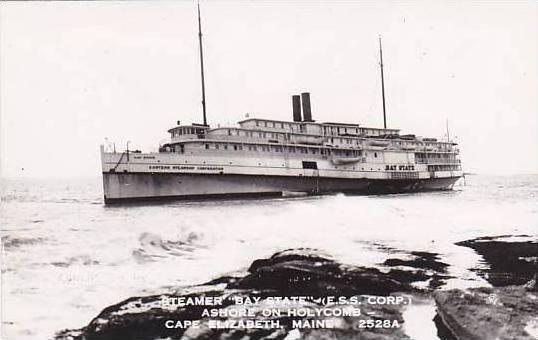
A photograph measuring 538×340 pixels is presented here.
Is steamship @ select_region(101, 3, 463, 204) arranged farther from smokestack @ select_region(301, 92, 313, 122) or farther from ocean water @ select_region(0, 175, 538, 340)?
ocean water @ select_region(0, 175, 538, 340)

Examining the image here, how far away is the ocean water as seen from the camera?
5.38 metres

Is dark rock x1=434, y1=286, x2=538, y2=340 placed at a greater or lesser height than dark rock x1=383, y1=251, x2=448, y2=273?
lesser

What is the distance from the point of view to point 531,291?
524 centimetres

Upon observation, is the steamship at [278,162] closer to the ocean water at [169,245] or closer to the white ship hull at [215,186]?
the white ship hull at [215,186]

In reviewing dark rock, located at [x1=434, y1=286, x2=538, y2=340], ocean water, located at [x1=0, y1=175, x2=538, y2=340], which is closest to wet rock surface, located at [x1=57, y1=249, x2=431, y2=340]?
ocean water, located at [x1=0, y1=175, x2=538, y2=340]

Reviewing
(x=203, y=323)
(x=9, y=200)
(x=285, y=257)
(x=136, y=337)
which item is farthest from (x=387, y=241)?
(x=9, y=200)

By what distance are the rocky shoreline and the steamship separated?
8.57m

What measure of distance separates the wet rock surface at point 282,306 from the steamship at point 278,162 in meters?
8.50

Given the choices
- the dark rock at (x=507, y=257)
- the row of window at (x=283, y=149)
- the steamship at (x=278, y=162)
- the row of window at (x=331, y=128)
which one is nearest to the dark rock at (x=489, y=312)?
the dark rock at (x=507, y=257)

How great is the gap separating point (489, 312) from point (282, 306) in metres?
2.34

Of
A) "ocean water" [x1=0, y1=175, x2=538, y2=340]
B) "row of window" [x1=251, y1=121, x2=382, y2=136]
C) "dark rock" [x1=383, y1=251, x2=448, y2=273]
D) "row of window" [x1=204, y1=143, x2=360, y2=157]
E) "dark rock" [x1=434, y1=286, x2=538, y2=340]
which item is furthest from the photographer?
"row of window" [x1=251, y1=121, x2=382, y2=136]

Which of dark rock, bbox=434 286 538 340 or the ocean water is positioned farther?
the ocean water

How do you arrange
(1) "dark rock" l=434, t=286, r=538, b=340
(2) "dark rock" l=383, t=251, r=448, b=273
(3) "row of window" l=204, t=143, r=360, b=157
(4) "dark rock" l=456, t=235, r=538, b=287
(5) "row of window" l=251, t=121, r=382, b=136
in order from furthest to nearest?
(5) "row of window" l=251, t=121, r=382, b=136 → (3) "row of window" l=204, t=143, r=360, b=157 → (2) "dark rock" l=383, t=251, r=448, b=273 → (4) "dark rock" l=456, t=235, r=538, b=287 → (1) "dark rock" l=434, t=286, r=538, b=340

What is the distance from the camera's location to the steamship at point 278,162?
14.2 m
